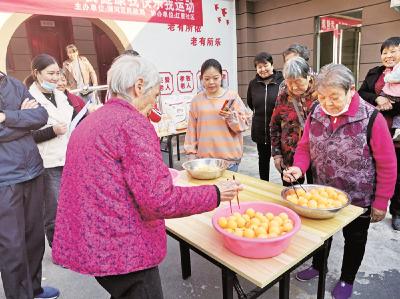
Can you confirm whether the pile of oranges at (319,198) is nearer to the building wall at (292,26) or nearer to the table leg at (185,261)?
the table leg at (185,261)

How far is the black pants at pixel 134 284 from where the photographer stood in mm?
1219

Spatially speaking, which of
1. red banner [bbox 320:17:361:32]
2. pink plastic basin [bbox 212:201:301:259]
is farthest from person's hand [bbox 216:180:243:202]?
red banner [bbox 320:17:361:32]

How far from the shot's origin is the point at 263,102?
3406 mm

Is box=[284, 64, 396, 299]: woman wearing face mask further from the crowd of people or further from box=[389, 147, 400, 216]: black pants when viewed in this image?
box=[389, 147, 400, 216]: black pants

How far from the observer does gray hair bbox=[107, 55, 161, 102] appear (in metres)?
1.13

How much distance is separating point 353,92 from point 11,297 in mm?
2455

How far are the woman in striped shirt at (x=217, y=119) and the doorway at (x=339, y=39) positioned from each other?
190 inches

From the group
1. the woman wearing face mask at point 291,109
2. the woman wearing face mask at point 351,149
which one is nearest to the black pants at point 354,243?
the woman wearing face mask at point 351,149

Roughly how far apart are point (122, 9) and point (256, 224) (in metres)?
5.28

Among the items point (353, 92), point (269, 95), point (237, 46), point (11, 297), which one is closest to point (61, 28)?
point (237, 46)

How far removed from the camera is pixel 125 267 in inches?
45.2

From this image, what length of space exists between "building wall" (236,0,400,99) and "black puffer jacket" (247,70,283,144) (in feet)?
10.6

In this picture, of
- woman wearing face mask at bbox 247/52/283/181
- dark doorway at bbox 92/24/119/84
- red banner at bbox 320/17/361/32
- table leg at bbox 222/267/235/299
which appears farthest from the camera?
dark doorway at bbox 92/24/119/84

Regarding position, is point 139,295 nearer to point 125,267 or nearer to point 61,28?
point 125,267
